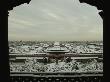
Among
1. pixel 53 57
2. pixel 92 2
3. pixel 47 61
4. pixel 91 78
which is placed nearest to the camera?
pixel 92 2

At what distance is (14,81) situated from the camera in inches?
534

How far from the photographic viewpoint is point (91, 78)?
14.5 m

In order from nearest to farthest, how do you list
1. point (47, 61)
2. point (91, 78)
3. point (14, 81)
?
point (14, 81) < point (91, 78) < point (47, 61)
